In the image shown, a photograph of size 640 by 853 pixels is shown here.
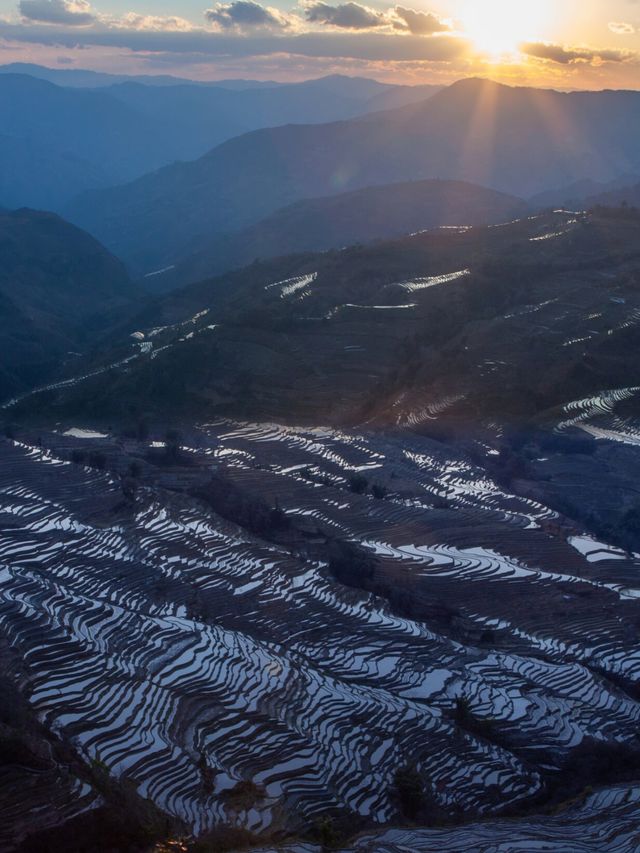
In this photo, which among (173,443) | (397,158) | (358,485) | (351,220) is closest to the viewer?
(358,485)

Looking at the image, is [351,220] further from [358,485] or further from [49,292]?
[358,485]

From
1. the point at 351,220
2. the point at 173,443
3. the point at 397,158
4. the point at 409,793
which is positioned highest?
the point at 409,793

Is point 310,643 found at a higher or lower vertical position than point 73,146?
higher

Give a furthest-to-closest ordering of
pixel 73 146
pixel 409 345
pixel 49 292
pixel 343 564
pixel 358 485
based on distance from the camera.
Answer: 1. pixel 73 146
2. pixel 49 292
3. pixel 409 345
4. pixel 358 485
5. pixel 343 564

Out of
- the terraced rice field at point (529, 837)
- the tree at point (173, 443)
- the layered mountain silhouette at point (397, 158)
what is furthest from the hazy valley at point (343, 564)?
the layered mountain silhouette at point (397, 158)

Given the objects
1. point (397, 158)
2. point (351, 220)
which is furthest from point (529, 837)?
point (397, 158)

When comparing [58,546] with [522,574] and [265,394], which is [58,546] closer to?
[522,574]
